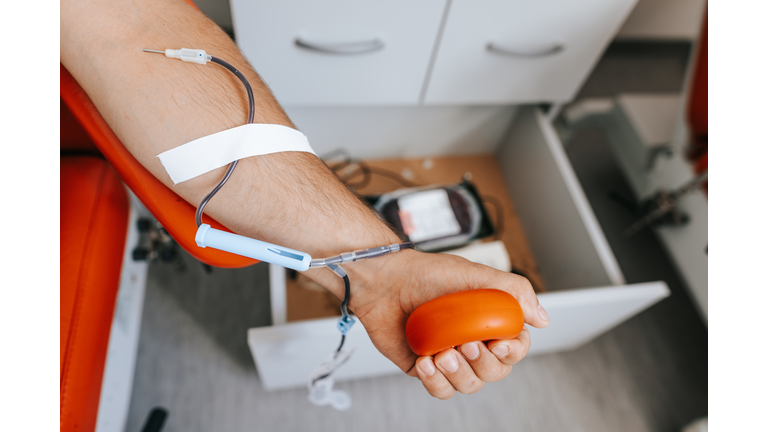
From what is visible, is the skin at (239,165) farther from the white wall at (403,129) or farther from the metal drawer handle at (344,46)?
the white wall at (403,129)

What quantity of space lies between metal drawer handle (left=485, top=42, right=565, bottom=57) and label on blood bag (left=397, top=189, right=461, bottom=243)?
349mm

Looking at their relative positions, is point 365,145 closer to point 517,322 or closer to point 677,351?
point 517,322

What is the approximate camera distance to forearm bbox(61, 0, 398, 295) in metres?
0.42

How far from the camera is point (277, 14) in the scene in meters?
0.65

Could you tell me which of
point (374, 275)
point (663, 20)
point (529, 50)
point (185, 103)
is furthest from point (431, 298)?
point (663, 20)

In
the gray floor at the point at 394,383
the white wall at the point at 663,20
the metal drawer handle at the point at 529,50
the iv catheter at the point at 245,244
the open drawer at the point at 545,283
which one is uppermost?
the white wall at the point at 663,20

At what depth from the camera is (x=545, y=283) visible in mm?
1060

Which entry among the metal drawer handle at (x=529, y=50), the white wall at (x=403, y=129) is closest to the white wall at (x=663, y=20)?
the white wall at (x=403, y=129)

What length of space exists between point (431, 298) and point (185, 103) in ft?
1.22

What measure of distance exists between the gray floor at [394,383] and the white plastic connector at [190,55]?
802 mm

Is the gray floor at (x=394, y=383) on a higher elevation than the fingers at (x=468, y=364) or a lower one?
lower

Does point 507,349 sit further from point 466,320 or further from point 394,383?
point 394,383

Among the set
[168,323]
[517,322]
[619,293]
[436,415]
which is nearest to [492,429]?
[436,415]

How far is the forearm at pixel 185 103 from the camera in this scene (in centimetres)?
42
